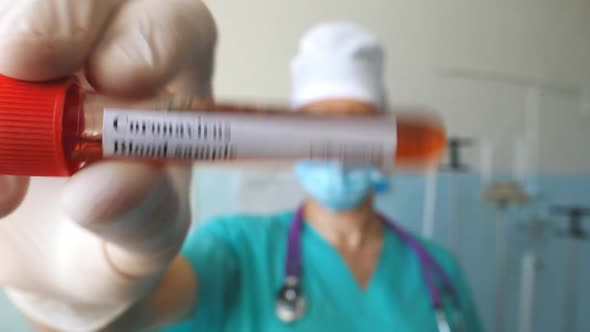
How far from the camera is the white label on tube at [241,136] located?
22cm

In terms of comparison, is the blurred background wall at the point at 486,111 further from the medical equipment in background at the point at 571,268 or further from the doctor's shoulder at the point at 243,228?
the doctor's shoulder at the point at 243,228

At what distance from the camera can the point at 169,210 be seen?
28 cm

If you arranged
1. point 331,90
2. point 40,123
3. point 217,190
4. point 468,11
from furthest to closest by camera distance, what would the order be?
point 468,11 → point 217,190 → point 331,90 → point 40,123

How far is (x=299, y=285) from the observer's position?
2.10 feet

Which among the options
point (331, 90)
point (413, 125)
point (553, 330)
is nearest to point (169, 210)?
point (413, 125)

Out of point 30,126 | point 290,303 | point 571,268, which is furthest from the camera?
point 571,268

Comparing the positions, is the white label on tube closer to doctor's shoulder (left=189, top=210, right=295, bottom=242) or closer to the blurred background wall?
doctor's shoulder (left=189, top=210, right=295, bottom=242)

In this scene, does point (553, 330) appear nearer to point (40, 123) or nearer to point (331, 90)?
point (331, 90)

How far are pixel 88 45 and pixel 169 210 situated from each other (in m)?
0.13

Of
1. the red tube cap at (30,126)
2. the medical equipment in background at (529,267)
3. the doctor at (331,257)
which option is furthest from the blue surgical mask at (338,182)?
the medical equipment in background at (529,267)

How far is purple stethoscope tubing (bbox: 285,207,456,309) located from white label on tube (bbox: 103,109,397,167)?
1.49ft

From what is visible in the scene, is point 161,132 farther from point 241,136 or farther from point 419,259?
point 419,259

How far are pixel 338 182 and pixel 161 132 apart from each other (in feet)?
1.45

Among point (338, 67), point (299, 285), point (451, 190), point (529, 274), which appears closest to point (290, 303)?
point (299, 285)
